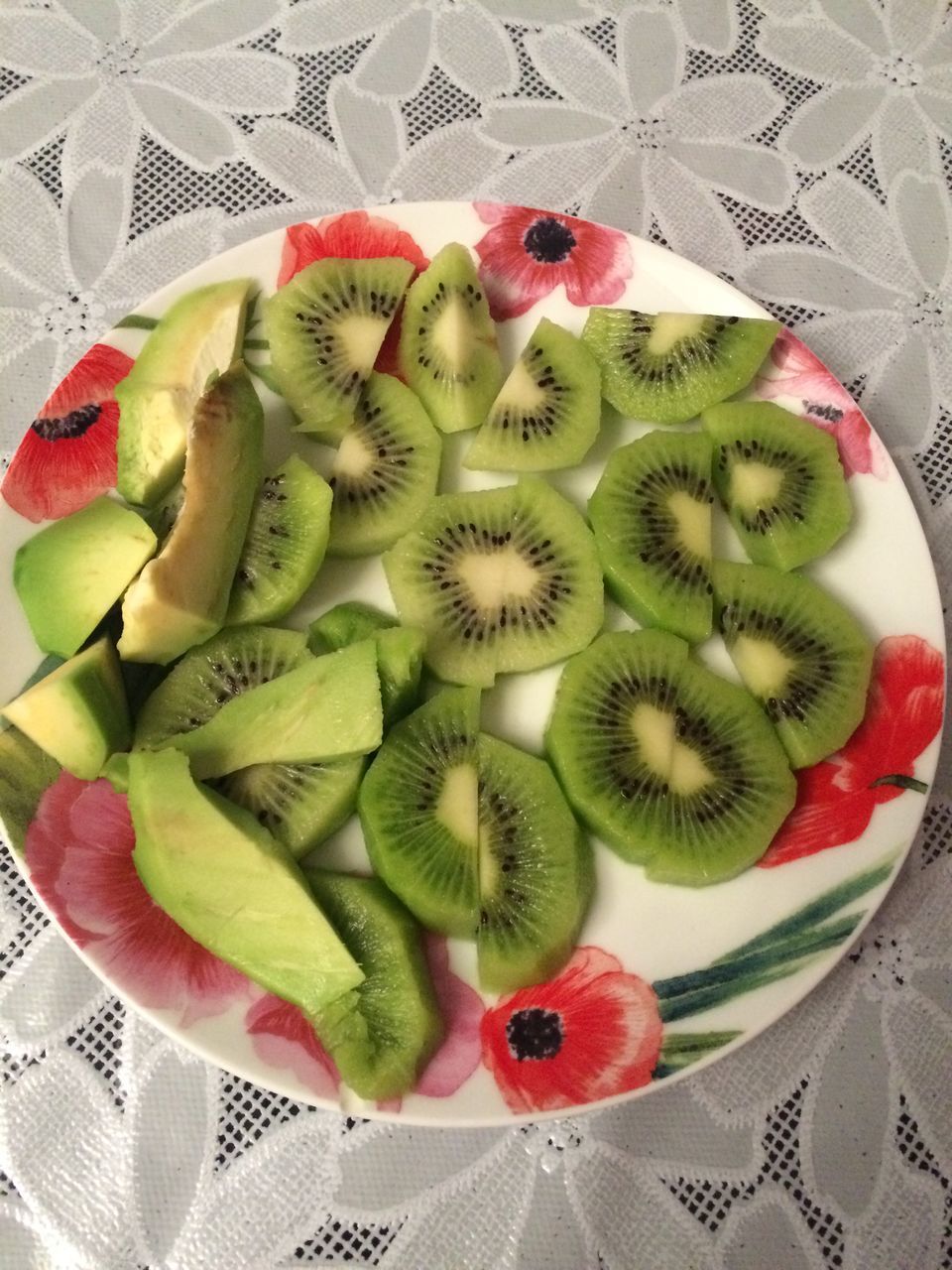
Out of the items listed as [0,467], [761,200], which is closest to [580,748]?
[0,467]

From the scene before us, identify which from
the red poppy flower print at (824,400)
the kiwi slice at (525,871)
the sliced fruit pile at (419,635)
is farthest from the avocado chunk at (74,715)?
the red poppy flower print at (824,400)

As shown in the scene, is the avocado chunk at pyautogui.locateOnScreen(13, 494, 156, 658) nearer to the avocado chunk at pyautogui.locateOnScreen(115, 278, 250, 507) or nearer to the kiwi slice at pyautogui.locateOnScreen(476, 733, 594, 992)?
the avocado chunk at pyautogui.locateOnScreen(115, 278, 250, 507)

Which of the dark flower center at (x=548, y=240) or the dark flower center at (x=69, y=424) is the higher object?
the dark flower center at (x=548, y=240)

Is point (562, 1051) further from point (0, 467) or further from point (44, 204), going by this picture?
point (44, 204)

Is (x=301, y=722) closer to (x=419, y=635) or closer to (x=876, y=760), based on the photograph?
(x=419, y=635)

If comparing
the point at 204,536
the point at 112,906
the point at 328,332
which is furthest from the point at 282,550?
the point at 112,906

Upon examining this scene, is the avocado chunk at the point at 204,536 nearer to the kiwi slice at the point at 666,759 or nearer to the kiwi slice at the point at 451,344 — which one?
the kiwi slice at the point at 451,344
